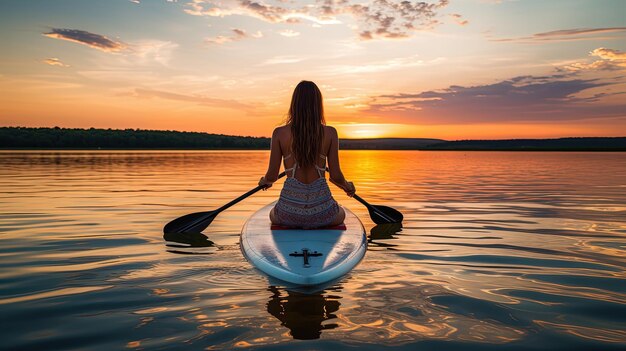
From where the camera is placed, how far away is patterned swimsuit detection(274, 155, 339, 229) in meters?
6.98

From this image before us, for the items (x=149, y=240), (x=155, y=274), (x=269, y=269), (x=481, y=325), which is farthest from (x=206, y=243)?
(x=481, y=325)

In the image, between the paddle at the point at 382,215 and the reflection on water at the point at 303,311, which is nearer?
the reflection on water at the point at 303,311

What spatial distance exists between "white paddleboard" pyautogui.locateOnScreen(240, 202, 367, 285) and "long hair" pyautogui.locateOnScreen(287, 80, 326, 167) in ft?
3.72

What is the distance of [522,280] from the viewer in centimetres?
584

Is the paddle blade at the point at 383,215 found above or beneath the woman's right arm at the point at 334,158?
beneath

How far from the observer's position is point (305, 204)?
278 inches

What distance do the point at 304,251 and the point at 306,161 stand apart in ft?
5.04

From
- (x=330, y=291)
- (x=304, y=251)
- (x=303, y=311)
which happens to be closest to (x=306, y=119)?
(x=304, y=251)

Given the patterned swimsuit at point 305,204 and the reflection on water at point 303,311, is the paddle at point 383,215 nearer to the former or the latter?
the patterned swimsuit at point 305,204

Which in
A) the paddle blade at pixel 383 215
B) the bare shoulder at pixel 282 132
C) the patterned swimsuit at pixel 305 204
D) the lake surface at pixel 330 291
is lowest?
the lake surface at pixel 330 291

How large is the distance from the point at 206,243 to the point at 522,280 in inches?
198

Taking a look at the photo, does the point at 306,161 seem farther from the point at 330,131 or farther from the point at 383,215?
the point at 383,215

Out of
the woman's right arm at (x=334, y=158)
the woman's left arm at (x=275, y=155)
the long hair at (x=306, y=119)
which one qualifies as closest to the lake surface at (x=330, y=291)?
the woman's right arm at (x=334, y=158)

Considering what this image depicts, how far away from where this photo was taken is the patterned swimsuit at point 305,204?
6984 millimetres
